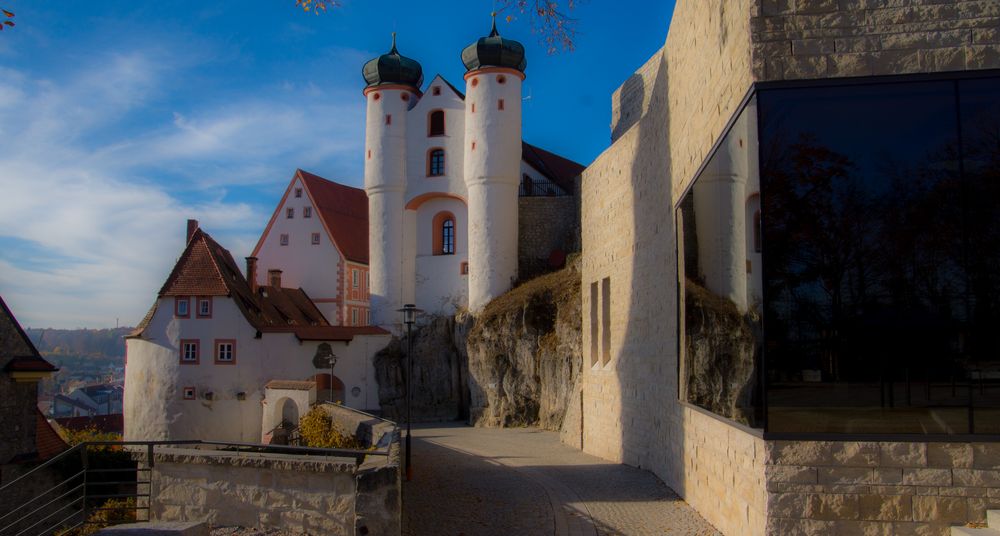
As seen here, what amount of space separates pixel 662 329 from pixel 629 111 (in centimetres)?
1873

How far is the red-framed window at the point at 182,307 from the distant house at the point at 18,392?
12.3m

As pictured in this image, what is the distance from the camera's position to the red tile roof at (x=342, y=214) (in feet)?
125

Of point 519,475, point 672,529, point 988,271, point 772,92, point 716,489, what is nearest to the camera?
point 988,271

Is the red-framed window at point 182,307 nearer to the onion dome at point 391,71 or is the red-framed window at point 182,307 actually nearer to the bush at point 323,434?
the onion dome at point 391,71

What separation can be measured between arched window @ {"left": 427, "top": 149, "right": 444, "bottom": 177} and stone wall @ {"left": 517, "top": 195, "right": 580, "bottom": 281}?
3.38 m

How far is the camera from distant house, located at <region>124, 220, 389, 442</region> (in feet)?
96.0

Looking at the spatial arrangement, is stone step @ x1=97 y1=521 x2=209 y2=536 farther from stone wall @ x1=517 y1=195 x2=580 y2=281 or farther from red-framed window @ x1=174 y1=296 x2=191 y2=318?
stone wall @ x1=517 y1=195 x2=580 y2=281

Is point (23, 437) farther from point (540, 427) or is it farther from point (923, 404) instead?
point (923, 404)

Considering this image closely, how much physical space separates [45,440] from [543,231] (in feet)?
61.4

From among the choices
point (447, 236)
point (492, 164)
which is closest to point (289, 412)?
point (447, 236)

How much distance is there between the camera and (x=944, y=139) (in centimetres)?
586

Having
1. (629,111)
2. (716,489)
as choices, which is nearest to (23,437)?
(716,489)

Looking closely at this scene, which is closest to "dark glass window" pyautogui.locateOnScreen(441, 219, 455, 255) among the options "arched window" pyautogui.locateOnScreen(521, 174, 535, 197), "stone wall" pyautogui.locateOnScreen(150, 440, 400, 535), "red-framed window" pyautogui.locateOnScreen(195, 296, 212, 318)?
"arched window" pyautogui.locateOnScreen(521, 174, 535, 197)

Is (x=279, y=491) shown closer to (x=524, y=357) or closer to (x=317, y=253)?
(x=524, y=357)
